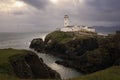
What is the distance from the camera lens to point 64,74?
8456 centimetres

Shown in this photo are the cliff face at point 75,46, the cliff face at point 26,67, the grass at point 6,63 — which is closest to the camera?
the grass at point 6,63

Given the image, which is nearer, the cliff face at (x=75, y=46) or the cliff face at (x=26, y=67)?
the cliff face at (x=26, y=67)

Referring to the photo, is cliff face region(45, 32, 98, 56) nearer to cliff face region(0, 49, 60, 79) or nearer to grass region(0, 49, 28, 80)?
cliff face region(0, 49, 60, 79)

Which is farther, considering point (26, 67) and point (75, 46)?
point (75, 46)

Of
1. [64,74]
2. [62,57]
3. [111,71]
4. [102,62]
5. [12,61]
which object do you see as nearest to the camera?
[111,71]

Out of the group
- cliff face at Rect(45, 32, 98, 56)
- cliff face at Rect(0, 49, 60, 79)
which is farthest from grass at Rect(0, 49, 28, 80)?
cliff face at Rect(45, 32, 98, 56)

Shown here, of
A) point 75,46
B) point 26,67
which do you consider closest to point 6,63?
point 26,67

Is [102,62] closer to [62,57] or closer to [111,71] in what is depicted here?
[62,57]

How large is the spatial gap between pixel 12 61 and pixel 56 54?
287ft

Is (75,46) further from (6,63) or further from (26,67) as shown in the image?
(6,63)

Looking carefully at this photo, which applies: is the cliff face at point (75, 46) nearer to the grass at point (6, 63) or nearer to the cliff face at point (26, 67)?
the cliff face at point (26, 67)

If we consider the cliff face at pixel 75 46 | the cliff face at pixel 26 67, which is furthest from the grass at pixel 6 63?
the cliff face at pixel 75 46

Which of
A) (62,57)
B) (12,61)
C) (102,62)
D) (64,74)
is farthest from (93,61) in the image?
(12,61)

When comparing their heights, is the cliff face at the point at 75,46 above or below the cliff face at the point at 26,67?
below
